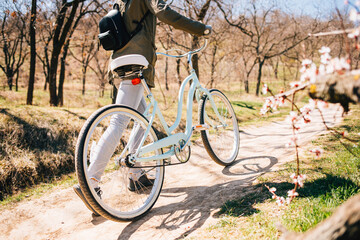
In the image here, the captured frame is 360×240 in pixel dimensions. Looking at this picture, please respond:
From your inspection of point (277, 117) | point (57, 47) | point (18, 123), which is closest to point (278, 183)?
point (18, 123)

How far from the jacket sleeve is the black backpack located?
32cm

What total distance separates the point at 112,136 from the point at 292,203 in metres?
1.59

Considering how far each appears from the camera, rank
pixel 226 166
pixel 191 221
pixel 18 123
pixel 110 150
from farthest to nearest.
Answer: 1. pixel 18 123
2. pixel 226 166
3. pixel 110 150
4. pixel 191 221

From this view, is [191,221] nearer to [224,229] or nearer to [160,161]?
[224,229]

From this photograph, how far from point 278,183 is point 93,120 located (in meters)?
1.73

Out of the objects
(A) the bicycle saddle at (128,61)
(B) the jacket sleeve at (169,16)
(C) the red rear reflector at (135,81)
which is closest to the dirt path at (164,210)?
(C) the red rear reflector at (135,81)

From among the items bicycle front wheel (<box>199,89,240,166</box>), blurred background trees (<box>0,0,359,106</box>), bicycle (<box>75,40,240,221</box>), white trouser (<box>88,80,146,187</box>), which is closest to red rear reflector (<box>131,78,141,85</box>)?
bicycle (<box>75,40,240,221</box>)

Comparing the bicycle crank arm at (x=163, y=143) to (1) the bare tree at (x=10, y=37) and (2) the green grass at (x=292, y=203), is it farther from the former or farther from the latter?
(1) the bare tree at (x=10, y=37)

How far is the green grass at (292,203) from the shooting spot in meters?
1.74

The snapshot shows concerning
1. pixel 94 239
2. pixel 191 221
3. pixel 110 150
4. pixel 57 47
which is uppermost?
pixel 57 47

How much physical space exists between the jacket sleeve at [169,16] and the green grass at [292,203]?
5.57 feet

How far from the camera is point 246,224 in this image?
6.35 ft

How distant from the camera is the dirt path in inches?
87.1

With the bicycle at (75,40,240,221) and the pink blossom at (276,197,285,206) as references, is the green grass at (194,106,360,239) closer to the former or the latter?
the pink blossom at (276,197,285,206)
